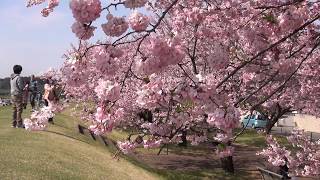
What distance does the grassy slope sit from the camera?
10.8m

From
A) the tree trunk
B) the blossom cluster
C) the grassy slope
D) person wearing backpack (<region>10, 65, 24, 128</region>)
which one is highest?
person wearing backpack (<region>10, 65, 24, 128</region>)

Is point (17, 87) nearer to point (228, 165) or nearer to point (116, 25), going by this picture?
point (228, 165)

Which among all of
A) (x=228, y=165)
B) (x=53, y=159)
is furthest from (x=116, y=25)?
(x=228, y=165)

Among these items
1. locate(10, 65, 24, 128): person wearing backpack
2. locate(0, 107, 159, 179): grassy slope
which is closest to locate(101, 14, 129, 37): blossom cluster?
locate(0, 107, 159, 179): grassy slope

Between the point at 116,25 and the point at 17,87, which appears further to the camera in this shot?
the point at 17,87

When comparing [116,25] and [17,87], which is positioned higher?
[17,87]

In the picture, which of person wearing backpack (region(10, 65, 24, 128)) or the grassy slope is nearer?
the grassy slope

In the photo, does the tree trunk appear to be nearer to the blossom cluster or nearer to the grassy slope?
the grassy slope

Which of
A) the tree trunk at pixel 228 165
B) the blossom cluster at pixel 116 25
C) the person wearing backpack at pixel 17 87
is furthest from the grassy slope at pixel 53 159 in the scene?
the blossom cluster at pixel 116 25

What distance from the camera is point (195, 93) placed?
14.6ft

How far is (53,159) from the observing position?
12.7 meters

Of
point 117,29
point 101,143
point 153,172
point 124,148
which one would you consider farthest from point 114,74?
point 101,143

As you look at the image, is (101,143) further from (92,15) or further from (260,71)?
Answer: (92,15)

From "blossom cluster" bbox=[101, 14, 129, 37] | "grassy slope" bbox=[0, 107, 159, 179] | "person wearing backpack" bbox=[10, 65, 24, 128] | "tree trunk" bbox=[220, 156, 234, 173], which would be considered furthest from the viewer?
"tree trunk" bbox=[220, 156, 234, 173]
